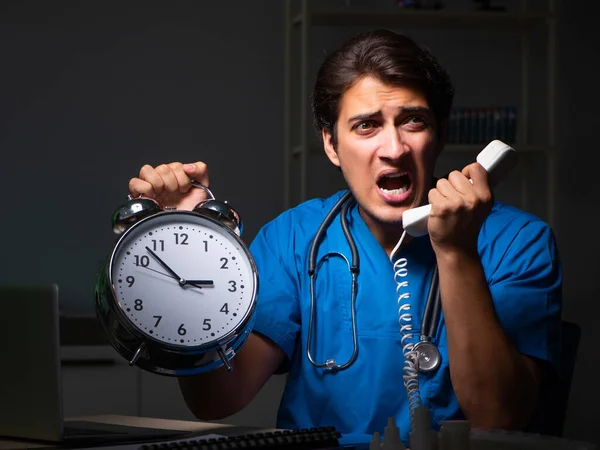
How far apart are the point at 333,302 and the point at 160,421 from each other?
1.46 ft

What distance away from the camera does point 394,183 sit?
70.2 inches

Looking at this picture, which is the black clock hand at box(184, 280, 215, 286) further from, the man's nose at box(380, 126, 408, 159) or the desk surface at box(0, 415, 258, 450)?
the man's nose at box(380, 126, 408, 159)

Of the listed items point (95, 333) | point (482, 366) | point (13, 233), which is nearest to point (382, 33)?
point (482, 366)

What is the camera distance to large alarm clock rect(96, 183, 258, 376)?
1245 millimetres

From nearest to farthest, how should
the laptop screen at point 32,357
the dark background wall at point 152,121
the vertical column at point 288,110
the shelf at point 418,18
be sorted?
the laptop screen at point 32,357, the shelf at point 418,18, the vertical column at point 288,110, the dark background wall at point 152,121

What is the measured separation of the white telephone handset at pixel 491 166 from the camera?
1.52 metres

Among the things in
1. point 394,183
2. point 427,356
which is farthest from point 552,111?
point 427,356

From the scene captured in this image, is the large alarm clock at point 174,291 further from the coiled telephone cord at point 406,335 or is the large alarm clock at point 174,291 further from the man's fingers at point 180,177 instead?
the coiled telephone cord at point 406,335

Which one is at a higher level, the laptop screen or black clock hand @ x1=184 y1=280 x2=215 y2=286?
black clock hand @ x1=184 y1=280 x2=215 y2=286

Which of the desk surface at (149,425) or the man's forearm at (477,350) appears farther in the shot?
the man's forearm at (477,350)

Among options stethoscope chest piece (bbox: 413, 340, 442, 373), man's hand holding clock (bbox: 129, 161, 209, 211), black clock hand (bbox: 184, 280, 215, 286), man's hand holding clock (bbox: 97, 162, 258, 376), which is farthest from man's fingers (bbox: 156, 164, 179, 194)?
stethoscope chest piece (bbox: 413, 340, 442, 373)

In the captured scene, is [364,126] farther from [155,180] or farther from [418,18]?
[418,18]

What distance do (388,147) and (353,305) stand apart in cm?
31

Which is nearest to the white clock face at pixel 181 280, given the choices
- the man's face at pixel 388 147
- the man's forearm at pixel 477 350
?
the man's forearm at pixel 477 350
